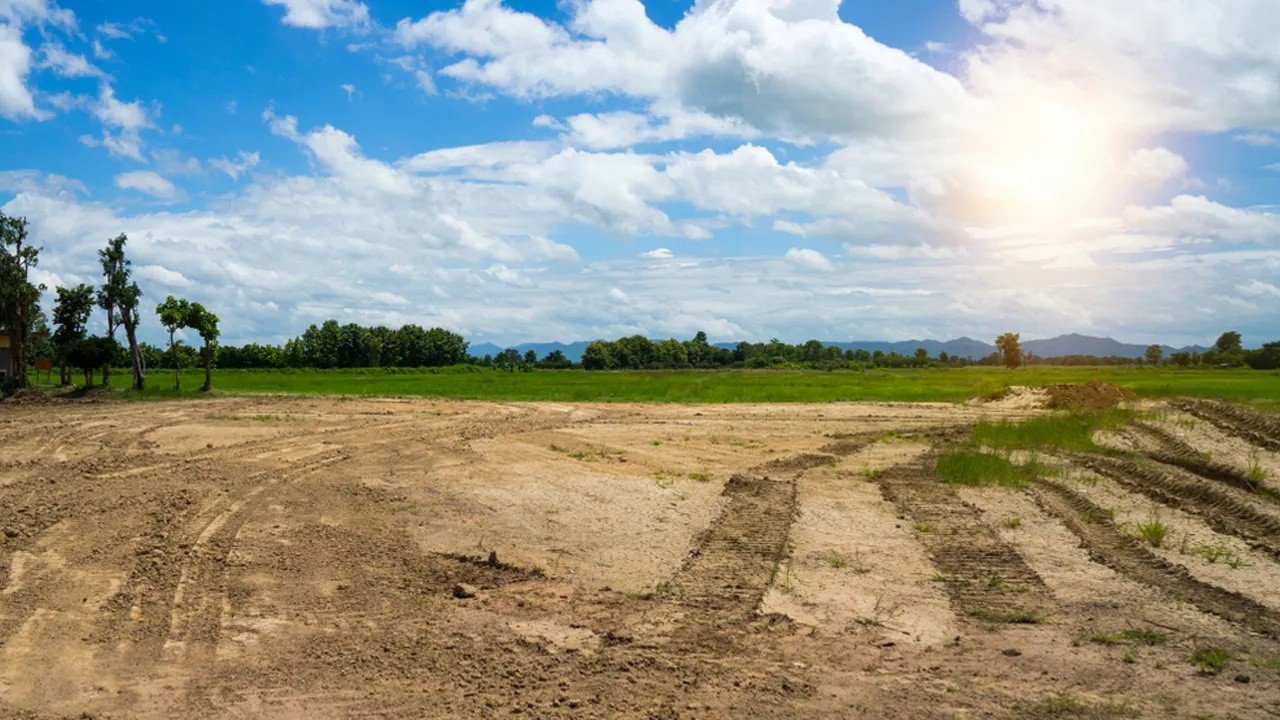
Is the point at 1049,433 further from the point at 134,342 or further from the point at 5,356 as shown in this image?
the point at 5,356

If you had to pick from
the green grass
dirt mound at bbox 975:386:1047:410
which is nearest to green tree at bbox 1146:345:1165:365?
dirt mound at bbox 975:386:1047:410

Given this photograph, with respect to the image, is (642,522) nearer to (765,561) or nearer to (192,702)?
(765,561)

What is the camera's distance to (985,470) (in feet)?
54.7

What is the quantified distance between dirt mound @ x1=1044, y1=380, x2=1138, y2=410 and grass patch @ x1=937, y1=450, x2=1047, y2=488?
1622 cm

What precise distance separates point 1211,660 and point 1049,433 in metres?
16.9

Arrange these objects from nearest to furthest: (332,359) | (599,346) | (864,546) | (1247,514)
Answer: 1. (864,546)
2. (1247,514)
3. (332,359)
4. (599,346)

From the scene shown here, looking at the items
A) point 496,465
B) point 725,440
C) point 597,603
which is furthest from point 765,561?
point 725,440

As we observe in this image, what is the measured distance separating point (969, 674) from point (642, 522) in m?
5.78

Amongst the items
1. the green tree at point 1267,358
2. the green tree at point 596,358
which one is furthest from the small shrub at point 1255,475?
the green tree at point 596,358

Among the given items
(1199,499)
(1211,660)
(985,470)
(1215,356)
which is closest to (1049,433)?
(985,470)

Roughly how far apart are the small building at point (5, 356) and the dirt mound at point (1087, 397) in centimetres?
4323

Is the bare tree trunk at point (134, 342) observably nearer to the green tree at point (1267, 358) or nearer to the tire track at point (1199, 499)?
the tire track at point (1199, 499)

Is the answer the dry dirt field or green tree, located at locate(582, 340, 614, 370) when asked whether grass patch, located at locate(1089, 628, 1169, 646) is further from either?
green tree, located at locate(582, 340, 614, 370)

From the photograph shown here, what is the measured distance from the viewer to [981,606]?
859 centimetres
